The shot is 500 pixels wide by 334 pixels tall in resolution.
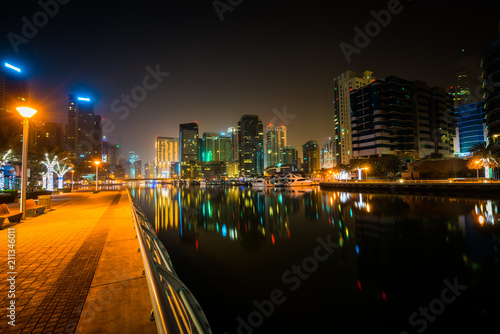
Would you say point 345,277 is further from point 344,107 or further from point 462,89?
point 462,89

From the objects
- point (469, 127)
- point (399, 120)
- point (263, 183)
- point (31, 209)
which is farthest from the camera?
point (469, 127)

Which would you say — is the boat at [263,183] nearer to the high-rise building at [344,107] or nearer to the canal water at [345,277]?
the canal water at [345,277]

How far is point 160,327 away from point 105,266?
4.88 metres

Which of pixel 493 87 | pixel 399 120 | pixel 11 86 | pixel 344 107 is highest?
pixel 11 86

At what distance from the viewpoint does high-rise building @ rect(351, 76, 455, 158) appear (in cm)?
9875

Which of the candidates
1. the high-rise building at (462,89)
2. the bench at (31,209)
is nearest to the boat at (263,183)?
the bench at (31,209)

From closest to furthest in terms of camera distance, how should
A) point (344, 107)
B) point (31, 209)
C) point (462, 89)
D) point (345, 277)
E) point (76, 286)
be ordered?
point (76, 286) → point (345, 277) → point (31, 209) → point (344, 107) → point (462, 89)

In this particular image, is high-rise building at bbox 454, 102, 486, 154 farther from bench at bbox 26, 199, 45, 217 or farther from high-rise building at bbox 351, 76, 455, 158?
bench at bbox 26, 199, 45, 217

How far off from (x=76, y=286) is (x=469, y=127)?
174442mm

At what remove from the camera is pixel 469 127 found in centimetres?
12825

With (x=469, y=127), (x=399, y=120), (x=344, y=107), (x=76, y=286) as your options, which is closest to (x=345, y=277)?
(x=76, y=286)

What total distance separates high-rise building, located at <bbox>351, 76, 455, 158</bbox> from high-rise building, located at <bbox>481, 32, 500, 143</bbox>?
116 ft

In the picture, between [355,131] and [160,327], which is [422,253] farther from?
[355,131]

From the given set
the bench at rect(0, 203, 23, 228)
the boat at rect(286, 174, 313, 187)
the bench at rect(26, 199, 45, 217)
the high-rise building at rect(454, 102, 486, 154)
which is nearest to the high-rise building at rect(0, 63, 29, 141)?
the boat at rect(286, 174, 313, 187)
